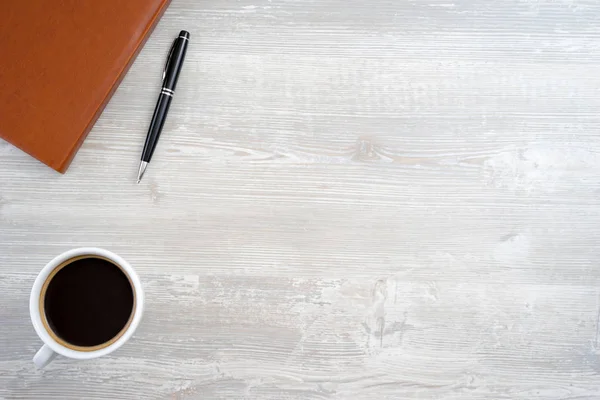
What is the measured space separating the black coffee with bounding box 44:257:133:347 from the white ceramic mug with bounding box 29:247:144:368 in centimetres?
2

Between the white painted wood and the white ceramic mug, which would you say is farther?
the white painted wood

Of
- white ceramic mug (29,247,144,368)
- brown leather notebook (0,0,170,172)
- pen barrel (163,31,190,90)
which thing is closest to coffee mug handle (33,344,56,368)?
white ceramic mug (29,247,144,368)

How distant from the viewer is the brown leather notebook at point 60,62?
608 mm

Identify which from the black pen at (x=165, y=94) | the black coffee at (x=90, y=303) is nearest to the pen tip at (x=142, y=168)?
the black pen at (x=165, y=94)

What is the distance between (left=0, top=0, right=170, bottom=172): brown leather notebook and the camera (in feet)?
1.99

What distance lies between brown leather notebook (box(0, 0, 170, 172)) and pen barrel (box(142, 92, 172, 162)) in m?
0.06

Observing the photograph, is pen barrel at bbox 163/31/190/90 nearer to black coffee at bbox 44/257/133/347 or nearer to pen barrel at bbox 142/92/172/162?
pen barrel at bbox 142/92/172/162

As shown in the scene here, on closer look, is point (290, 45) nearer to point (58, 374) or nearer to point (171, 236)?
point (171, 236)

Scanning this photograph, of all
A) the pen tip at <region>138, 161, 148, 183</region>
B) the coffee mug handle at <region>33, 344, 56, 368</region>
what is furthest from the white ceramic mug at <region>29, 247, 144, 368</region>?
the pen tip at <region>138, 161, 148, 183</region>

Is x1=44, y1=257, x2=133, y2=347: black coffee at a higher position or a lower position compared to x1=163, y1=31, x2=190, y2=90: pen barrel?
lower

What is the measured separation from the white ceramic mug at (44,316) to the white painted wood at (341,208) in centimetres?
9

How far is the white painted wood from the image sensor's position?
663 millimetres

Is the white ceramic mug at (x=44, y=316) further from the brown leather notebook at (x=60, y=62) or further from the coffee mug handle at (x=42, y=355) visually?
the brown leather notebook at (x=60, y=62)

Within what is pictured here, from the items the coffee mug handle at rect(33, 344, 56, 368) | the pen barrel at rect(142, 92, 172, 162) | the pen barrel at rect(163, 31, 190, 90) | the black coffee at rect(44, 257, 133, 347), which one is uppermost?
the pen barrel at rect(163, 31, 190, 90)
